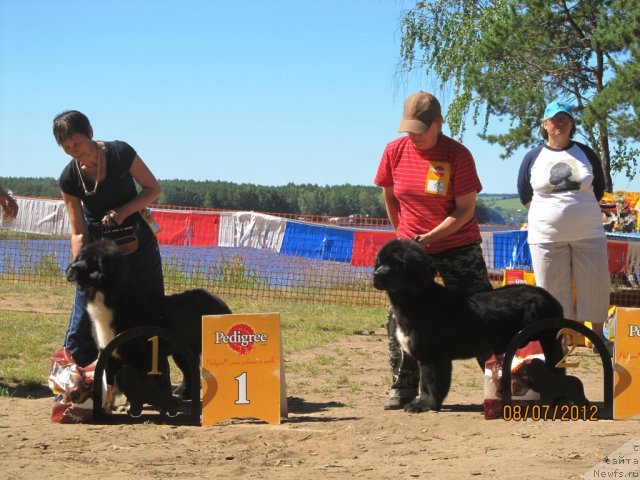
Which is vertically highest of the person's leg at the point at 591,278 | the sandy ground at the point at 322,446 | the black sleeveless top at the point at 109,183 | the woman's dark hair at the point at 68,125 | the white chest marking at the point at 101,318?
the woman's dark hair at the point at 68,125

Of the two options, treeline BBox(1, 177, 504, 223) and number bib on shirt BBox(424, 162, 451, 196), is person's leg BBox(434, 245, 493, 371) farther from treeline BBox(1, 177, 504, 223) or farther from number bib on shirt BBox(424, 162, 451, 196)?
treeline BBox(1, 177, 504, 223)

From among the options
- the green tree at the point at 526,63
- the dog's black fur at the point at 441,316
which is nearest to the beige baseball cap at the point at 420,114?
the dog's black fur at the point at 441,316

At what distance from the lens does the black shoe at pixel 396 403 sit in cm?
574

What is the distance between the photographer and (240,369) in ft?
17.2

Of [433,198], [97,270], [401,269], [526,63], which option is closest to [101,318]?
[97,270]

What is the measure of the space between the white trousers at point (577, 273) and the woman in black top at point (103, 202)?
2.92 m

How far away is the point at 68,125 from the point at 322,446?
266 cm

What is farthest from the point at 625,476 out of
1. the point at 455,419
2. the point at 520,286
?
the point at 520,286

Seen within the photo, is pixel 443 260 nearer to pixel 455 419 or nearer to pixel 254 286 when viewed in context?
pixel 455 419

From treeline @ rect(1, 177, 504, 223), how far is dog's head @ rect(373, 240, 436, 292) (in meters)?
17.0

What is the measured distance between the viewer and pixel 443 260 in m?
5.72

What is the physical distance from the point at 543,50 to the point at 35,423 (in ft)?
48.3

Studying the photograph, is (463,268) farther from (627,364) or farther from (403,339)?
(627,364)

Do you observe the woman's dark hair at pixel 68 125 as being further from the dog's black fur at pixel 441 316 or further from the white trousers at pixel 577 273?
the white trousers at pixel 577 273
